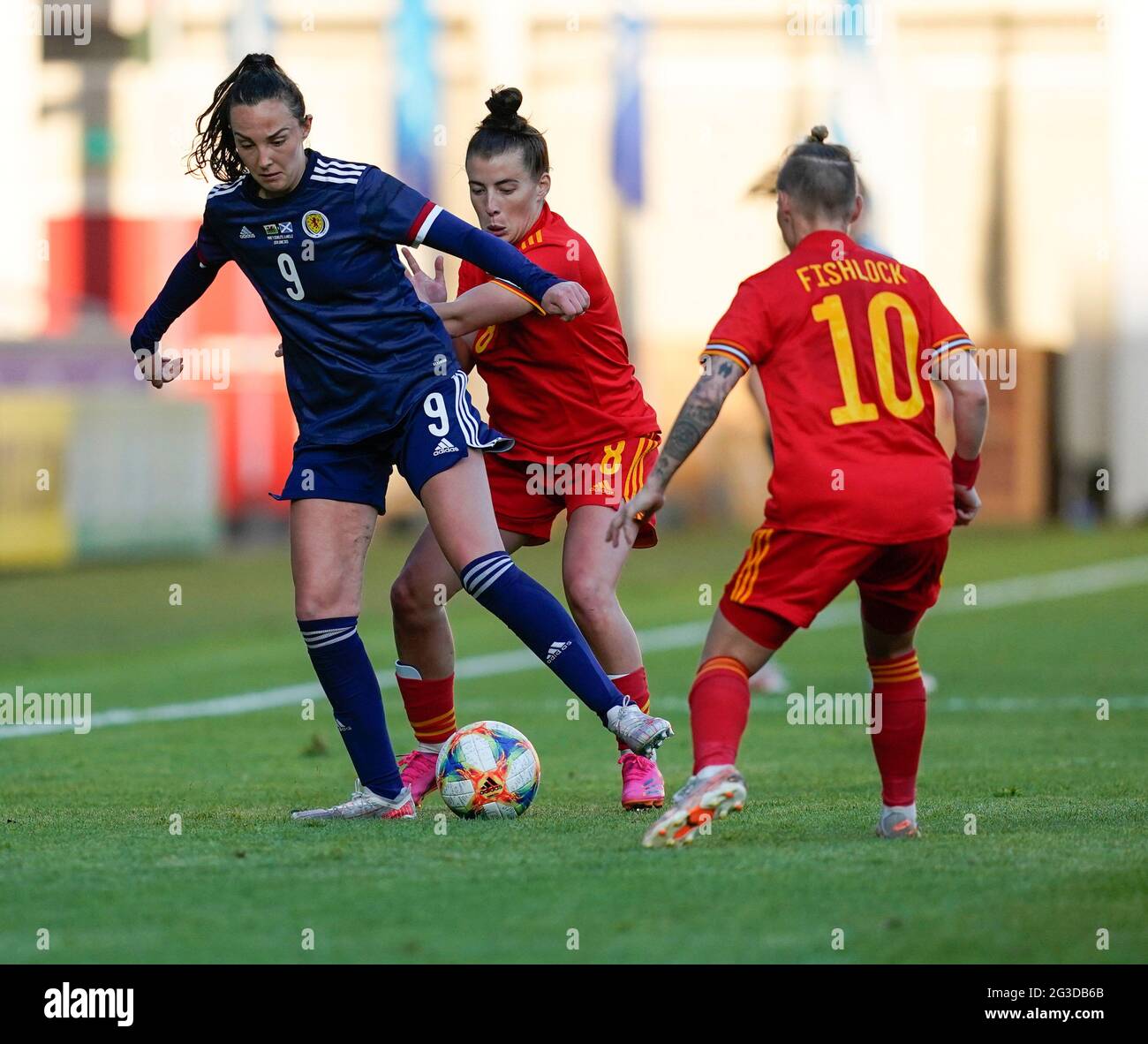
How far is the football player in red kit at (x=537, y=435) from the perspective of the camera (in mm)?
6195

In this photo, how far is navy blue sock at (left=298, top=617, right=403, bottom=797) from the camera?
5.72 m

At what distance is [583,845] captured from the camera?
4980 millimetres

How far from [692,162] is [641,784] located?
80.8 feet

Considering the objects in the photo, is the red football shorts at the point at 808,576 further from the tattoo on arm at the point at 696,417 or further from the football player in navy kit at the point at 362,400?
the football player in navy kit at the point at 362,400

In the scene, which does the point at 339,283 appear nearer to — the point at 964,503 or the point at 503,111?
the point at 503,111

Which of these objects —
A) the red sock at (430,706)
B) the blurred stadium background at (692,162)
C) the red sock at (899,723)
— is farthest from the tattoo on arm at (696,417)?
the blurred stadium background at (692,162)

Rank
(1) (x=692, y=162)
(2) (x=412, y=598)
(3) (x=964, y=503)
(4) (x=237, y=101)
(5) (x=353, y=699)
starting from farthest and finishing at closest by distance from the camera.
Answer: (1) (x=692, y=162)
(2) (x=412, y=598)
(5) (x=353, y=699)
(4) (x=237, y=101)
(3) (x=964, y=503)

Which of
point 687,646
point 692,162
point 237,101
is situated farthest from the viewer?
point 692,162

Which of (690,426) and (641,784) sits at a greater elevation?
(690,426)

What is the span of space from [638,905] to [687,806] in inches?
24.8

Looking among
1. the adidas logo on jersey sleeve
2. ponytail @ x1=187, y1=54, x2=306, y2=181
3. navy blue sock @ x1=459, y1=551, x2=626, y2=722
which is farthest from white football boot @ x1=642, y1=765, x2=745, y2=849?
ponytail @ x1=187, y1=54, x2=306, y2=181

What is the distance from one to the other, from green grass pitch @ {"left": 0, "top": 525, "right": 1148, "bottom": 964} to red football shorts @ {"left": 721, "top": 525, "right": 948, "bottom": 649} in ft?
1.83

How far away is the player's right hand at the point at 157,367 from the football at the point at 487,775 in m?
1.41

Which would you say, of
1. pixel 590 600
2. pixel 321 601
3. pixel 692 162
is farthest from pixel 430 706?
pixel 692 162
